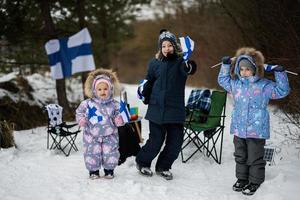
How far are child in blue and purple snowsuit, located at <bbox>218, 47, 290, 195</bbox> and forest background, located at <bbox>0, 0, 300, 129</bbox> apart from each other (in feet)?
2.18

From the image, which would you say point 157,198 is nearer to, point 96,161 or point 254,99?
point 96,161

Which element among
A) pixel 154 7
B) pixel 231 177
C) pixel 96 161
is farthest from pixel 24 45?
pixel 154 7

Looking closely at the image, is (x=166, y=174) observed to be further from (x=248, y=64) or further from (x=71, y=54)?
(x=71, y=54)

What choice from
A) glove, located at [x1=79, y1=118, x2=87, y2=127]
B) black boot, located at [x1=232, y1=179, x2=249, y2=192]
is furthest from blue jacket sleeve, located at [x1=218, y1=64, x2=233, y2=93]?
glove, located at [x1=79, y1=118, x2=87, y2=127]

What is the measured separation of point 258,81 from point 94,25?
7.72 m

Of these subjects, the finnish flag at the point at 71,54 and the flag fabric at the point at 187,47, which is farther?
the finnish flag at the point at 71,54

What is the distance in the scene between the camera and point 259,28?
646 cm

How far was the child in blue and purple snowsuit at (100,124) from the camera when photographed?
5.10 meters

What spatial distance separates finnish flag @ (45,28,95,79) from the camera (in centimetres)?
891

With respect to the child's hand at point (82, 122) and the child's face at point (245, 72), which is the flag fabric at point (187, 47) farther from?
the child's hand at point (82, 122)

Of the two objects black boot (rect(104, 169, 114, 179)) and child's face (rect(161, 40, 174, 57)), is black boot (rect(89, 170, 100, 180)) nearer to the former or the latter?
black boot (rect(104, 169, 114, 179))

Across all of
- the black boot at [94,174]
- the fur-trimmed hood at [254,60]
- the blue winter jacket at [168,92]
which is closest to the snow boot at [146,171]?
the black boot at [94,174]

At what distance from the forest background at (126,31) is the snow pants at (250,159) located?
102 centimetres

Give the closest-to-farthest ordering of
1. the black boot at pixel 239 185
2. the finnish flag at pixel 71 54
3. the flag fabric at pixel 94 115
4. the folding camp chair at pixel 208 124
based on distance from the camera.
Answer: the black boot at pixel 239 185, the flag fabric at pixel 94 115, the folding camp chair at pixel 208 124, the finnish flag at pixel 71 54
